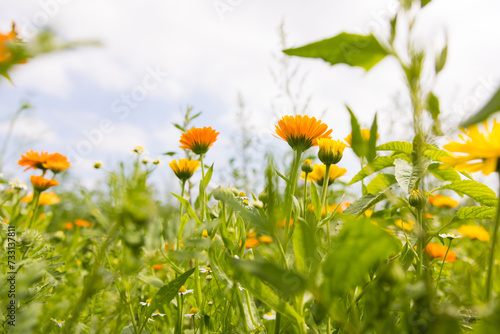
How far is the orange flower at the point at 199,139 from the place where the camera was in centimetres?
93

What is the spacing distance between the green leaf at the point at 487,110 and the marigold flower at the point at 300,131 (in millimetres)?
507

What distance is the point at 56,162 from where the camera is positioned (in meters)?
1.37

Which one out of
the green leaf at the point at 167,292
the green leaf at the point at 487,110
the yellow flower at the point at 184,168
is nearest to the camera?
the green leaf at the point at 487,110

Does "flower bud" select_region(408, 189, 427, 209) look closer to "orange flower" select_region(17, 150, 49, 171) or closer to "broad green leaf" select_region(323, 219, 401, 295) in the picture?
"broad green leaf" select_region(323, 219, 401, 295)

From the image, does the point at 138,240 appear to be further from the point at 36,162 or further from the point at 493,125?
the point at 36,162

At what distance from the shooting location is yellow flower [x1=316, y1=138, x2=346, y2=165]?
826 millimetres

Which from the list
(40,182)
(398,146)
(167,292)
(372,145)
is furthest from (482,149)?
(40,182)

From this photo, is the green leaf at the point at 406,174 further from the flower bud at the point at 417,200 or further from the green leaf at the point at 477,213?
the green leaf at the point at 477,213

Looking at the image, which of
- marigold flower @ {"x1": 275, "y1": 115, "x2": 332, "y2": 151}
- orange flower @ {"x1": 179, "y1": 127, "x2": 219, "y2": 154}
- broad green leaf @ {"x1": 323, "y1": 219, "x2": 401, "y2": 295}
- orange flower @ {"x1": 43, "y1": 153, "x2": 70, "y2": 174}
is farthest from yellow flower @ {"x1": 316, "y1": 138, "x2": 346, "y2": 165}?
orange flower @ {"x1": 43, "y1": 153, "x2": 70, "y2": 174}

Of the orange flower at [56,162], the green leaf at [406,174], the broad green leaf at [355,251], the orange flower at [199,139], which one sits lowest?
the broad green leaf at [355,251]

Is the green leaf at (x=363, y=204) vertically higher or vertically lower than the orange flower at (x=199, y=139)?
lower

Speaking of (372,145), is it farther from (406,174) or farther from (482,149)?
(406,174)

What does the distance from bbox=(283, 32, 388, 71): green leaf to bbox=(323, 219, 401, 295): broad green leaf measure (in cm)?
15

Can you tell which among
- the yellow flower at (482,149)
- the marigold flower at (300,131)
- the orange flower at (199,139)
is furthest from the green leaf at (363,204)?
the orange flower at (199,139)
